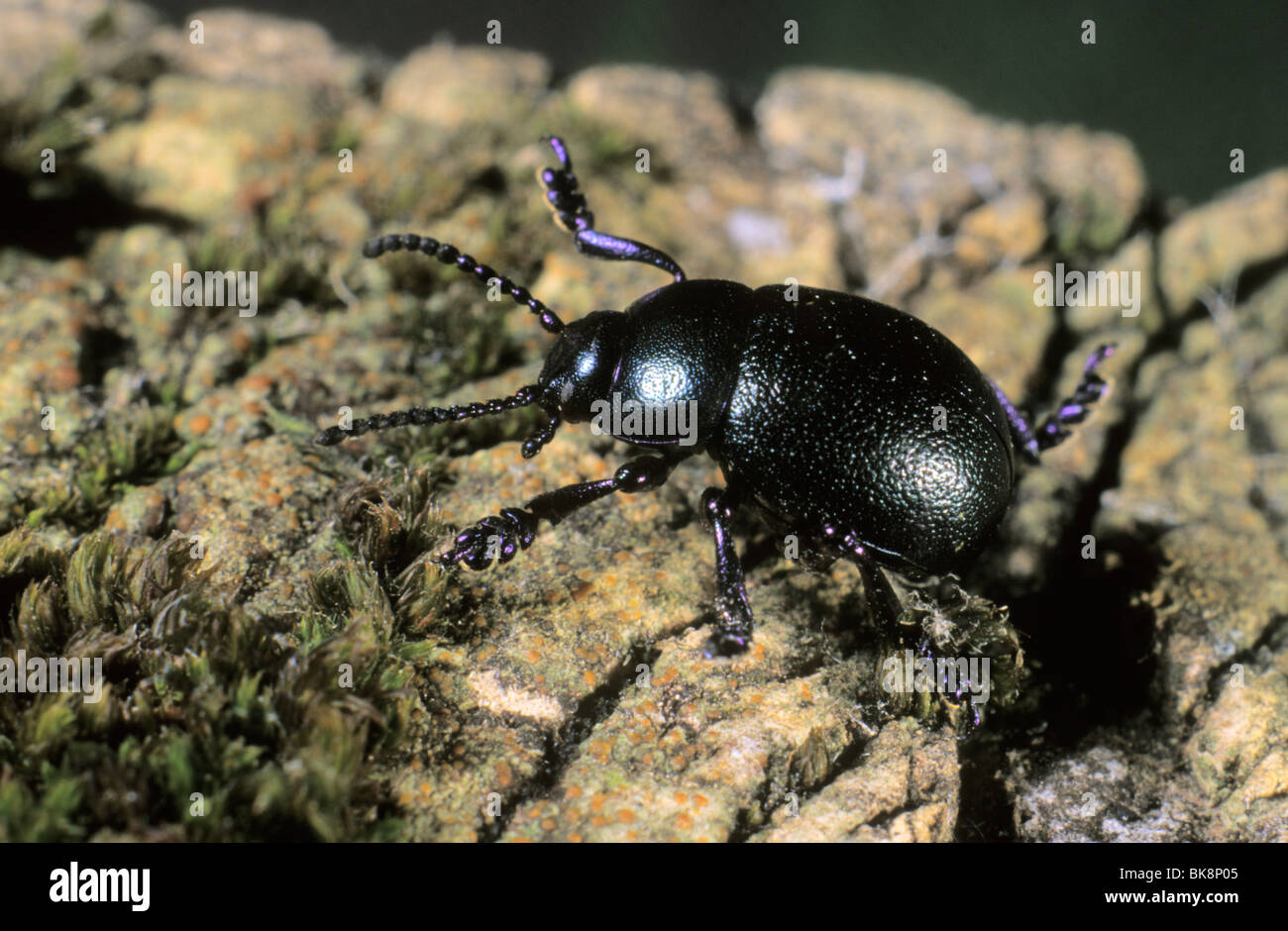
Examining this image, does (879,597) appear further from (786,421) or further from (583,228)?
(583,228)

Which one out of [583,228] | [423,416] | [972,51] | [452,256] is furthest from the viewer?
[972,51]

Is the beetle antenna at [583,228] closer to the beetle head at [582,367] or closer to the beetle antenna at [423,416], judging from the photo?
the beetle head at [582,367]

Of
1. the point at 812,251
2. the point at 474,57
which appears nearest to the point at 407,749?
the point at 812,251

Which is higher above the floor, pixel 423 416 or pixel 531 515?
pixel 423 416

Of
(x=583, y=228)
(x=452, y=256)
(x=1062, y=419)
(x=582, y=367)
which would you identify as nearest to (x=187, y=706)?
(x=582, y=367)

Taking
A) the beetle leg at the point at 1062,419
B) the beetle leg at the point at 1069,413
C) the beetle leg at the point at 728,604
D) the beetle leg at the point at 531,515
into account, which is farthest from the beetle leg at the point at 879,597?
the beetle leg at the point at 1069,413
